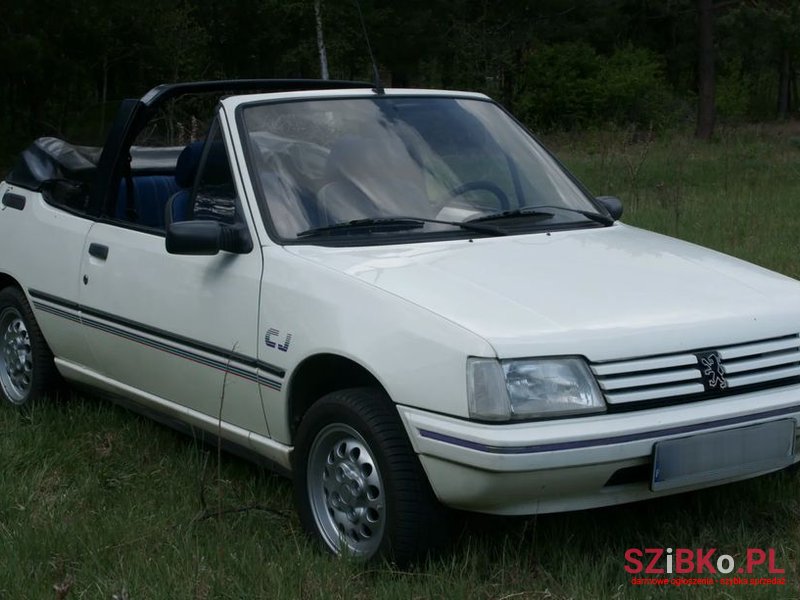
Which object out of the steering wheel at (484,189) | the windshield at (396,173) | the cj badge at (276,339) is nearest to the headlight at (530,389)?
the cj badge at (276,339)

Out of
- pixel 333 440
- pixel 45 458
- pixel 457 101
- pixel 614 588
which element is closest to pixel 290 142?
pixel 457 101

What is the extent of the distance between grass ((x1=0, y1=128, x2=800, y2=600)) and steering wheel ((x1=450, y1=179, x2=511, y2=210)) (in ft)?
4.12

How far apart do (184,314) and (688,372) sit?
1.94 m

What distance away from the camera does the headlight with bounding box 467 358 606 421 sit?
130 inches

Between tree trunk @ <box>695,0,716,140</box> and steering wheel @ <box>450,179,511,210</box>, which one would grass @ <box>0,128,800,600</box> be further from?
tree trunk @ <box>695,0,716,140</box>

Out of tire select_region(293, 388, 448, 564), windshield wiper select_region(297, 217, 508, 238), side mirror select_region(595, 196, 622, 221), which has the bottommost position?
tire select_region(293, 388, 448, 564)

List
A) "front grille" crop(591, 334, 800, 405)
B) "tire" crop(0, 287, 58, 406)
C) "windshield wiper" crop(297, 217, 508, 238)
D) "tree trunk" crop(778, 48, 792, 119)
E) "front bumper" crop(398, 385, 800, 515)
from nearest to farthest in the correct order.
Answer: "front bumper" crop(398, 385, 800, 515)
"front grille" crop(591, 334, 800, 405)
"windshield wiper" crop(297, 217, 508, 238)
"tire" crop(0, 287, 58, 406)
"tree trunk" crop(778, 48, 792, 119)

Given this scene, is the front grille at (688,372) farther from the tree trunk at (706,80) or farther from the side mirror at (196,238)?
the tree trunk at (706,80)

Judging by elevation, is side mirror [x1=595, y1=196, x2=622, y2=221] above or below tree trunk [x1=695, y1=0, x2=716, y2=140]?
above

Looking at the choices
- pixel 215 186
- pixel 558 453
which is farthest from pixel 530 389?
pixel 215 186

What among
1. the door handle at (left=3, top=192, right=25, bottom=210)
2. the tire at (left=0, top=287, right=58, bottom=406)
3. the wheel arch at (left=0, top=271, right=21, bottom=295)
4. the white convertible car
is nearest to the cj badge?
the white convertible car

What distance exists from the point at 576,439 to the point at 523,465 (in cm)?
16

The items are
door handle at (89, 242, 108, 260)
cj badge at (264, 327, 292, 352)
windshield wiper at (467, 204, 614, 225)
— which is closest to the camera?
cj badge at (264, 327, 292, 352)

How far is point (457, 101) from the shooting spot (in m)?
5.15
